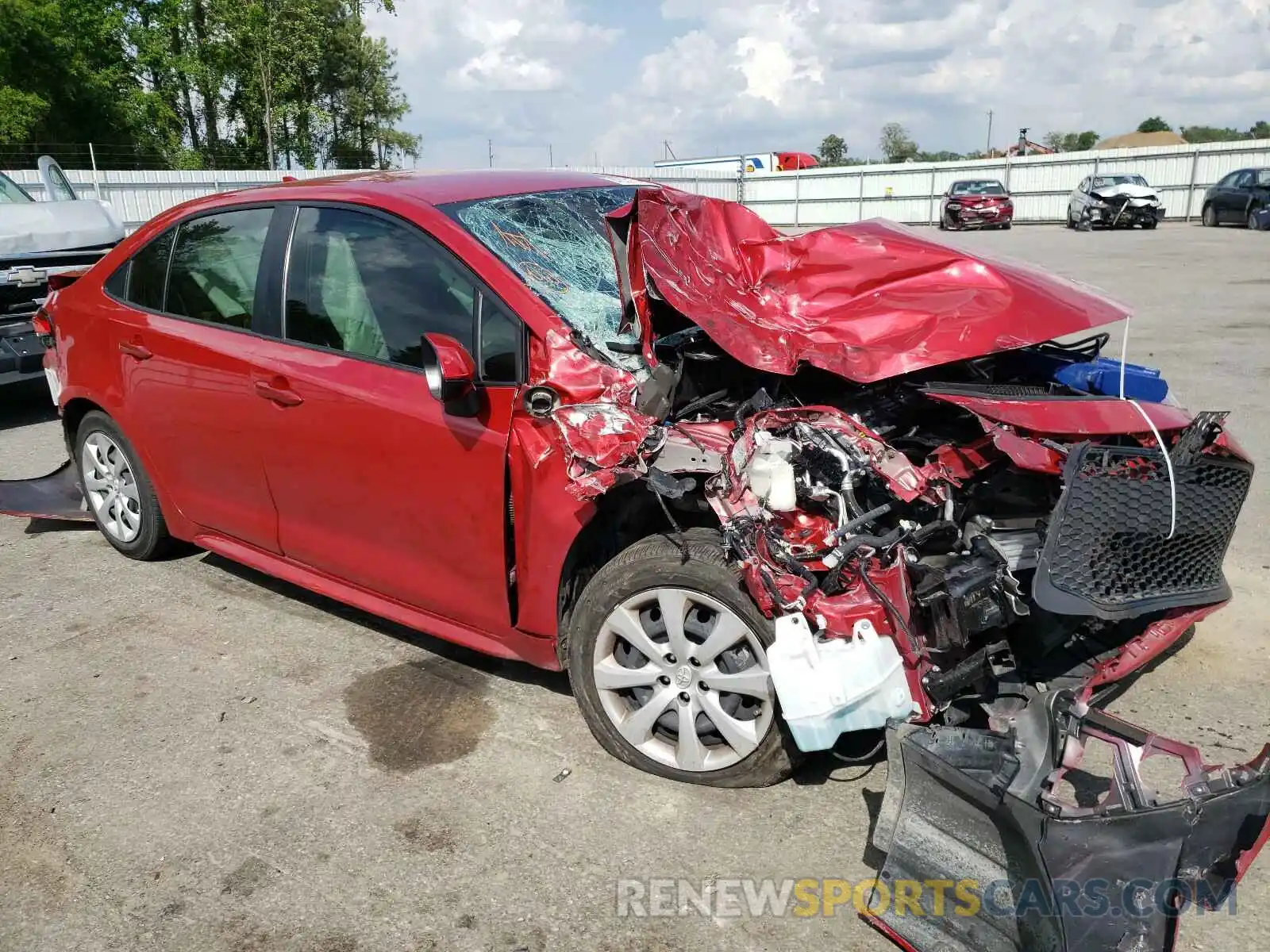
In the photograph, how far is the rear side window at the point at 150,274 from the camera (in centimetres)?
443

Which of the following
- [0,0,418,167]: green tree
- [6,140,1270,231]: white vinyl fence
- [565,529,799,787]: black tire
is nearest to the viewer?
[565,529,799,787]: black tire

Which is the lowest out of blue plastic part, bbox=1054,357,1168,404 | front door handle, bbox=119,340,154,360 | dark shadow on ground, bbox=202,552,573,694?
dark shadow on ground, bbox=202,552,573,694

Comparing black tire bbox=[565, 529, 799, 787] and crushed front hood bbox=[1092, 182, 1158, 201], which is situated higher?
crushed front hood bbox=[1092, 182, 1158, 201]

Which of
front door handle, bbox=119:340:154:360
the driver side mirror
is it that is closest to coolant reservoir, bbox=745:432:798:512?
the driver side mirror

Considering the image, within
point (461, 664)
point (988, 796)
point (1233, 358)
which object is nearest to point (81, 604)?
point (461, 664)

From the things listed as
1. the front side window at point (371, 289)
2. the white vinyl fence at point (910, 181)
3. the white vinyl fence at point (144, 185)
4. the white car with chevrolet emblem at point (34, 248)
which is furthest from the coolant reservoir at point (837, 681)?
the white vinyl fence at point (910, 181)

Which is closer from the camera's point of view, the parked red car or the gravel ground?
the gravel ground

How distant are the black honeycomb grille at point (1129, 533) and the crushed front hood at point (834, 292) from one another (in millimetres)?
478

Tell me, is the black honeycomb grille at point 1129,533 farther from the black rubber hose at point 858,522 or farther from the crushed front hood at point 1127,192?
the crushed front hood at point 1127,192

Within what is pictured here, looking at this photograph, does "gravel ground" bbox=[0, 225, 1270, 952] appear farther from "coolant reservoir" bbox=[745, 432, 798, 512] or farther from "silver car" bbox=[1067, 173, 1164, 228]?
"silver car" bbox=[1067, 173, 1164, 228]

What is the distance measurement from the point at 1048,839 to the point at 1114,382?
1.50m

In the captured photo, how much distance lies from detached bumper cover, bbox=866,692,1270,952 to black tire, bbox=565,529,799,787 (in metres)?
0.45

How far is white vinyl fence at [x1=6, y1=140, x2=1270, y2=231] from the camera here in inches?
1017

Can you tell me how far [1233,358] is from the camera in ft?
28.7
